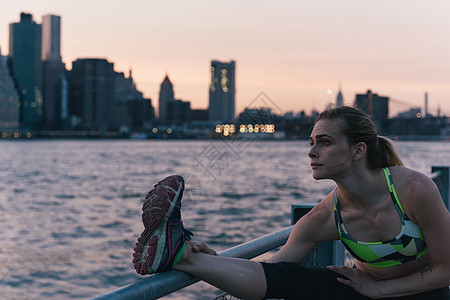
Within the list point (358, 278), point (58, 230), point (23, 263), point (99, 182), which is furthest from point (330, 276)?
point (99, 182)

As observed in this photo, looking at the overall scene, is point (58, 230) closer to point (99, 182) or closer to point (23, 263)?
point (23, 263)

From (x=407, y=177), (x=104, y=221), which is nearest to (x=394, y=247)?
(x=407, y=177)

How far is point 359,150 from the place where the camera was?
2.25m

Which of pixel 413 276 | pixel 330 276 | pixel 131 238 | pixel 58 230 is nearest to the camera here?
pixel 413 276

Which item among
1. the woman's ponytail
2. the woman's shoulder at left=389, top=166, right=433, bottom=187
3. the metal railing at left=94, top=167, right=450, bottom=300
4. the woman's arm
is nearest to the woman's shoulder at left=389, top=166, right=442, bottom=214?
the woman's shoulder at left=389, top=166, right=433, bottom=187

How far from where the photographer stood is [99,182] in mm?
52875

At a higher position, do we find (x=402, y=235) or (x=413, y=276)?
(x=402, y=235)

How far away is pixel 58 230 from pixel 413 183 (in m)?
27.4

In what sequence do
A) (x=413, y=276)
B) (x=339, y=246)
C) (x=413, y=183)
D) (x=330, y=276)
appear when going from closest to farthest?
(x=413, y=183)
(x=413, y=276)
(x=330, y=276)
(x=339, y=246)

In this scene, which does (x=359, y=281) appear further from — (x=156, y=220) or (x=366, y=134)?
(x=156, y=220)

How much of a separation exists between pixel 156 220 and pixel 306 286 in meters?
0.78

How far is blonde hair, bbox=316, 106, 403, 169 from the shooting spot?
7.33 feet

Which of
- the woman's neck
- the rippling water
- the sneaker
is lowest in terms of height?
the rippling water

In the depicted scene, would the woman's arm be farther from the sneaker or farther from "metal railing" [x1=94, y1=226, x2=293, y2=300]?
the sneaker
